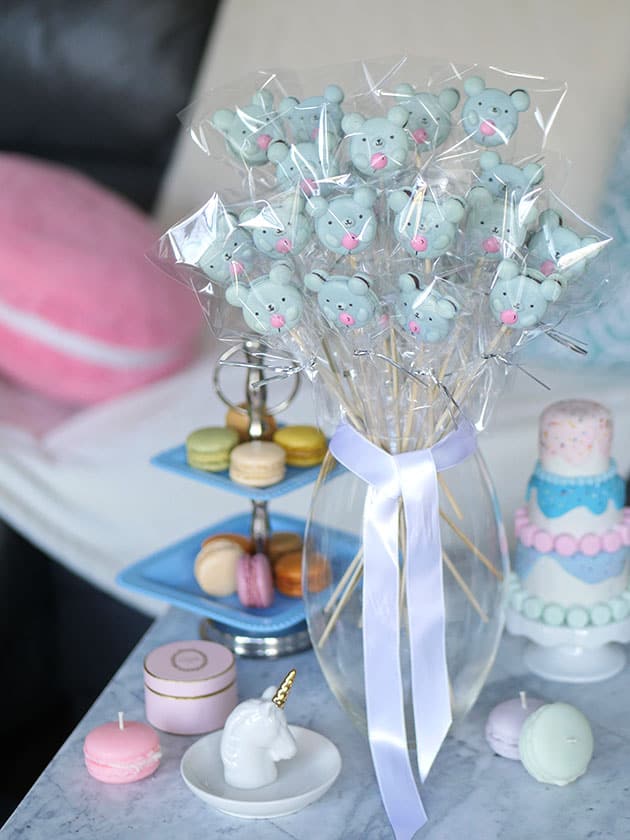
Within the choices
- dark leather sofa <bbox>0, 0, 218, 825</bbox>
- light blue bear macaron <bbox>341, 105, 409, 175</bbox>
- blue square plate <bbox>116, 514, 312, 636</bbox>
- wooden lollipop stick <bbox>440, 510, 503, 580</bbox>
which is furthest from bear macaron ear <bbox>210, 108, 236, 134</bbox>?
dark leather sofa <bbox>0, 0, 218, 825</bbox>

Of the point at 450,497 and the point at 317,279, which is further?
the point at 450,497

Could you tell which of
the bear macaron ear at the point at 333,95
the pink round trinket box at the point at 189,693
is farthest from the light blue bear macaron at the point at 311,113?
the pink round trinket box at the point at 189,693

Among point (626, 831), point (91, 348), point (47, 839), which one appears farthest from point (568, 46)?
point (47, 839)

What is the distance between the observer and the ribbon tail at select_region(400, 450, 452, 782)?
86 centimetres

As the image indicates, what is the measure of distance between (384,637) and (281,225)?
0.30 metres

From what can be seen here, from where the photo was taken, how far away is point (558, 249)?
0.81 m

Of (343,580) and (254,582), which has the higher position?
(343,580)

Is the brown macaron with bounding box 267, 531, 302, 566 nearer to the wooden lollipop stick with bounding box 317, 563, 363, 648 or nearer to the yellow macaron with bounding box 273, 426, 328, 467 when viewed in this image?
the yellow macaron with bounding box 273, 426, 328, 467

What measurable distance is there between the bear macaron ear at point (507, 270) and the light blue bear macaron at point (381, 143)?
9cm

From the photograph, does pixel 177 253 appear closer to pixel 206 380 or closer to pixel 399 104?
pixel 399 104

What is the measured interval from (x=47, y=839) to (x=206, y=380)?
3.27 feet

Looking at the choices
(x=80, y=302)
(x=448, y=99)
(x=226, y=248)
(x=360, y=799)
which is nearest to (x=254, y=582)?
(x=360, y=799)

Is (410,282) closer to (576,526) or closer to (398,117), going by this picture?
(398,117)

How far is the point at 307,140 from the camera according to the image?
→ 2.79 ft
